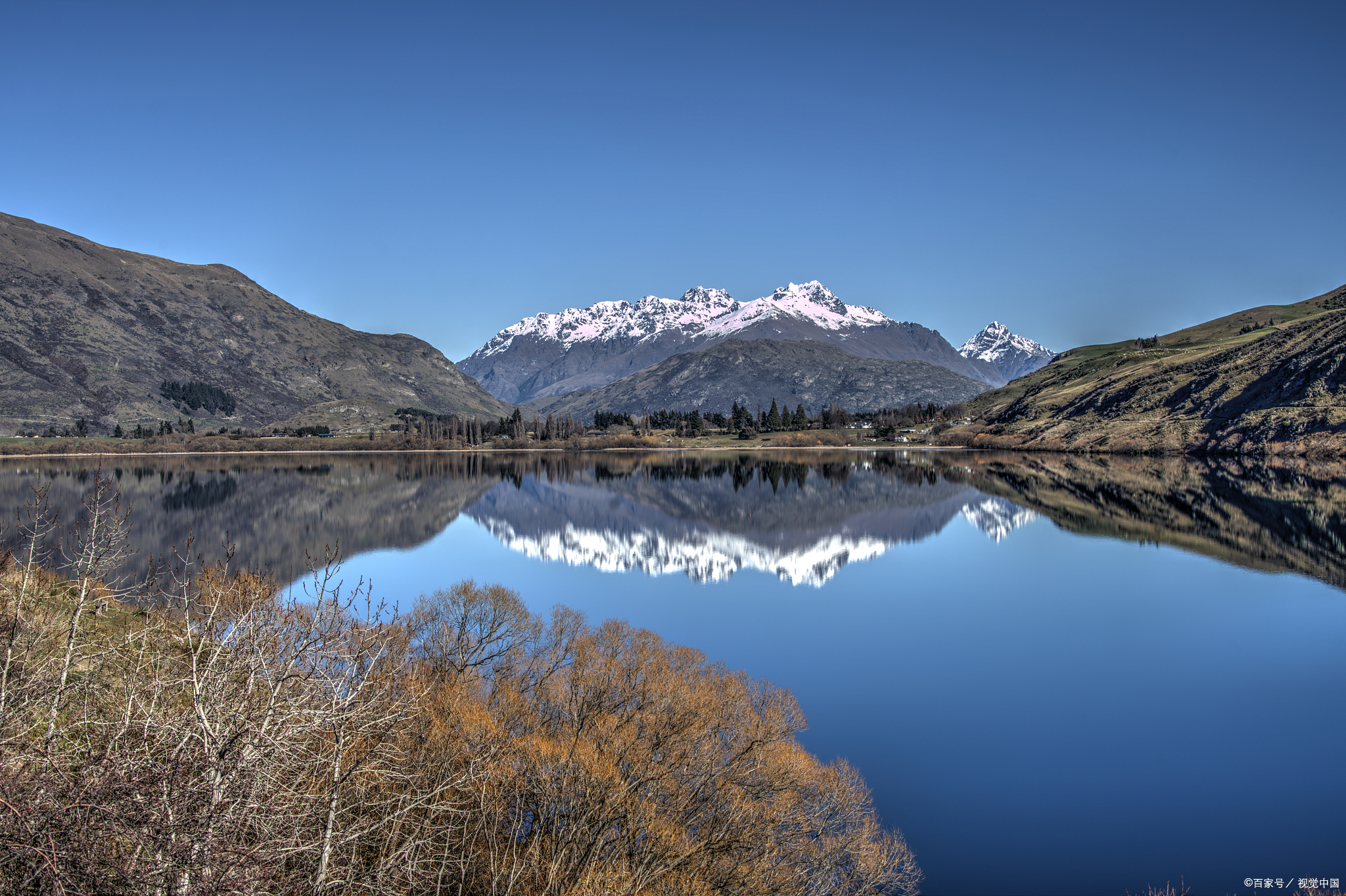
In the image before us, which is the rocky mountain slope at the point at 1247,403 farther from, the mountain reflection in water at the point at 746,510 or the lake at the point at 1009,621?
the lake at the point at 1009,621

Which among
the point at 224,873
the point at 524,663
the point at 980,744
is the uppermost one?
the point at 224,873

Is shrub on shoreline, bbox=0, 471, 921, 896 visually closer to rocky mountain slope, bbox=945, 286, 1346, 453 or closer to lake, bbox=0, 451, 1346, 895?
lake, bbox=0, 451, 1346, 895

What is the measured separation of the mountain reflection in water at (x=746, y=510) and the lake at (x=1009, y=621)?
73 centimetres

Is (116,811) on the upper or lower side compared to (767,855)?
upper

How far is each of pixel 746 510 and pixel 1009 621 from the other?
57.5m

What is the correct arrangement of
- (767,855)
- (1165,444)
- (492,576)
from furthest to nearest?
(1165,444) → (492,576) → (767,855)

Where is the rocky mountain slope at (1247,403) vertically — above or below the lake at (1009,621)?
above

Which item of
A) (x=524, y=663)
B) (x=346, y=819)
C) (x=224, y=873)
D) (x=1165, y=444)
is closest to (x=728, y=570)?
(x=524, y=663)

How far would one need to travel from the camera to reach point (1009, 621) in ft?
131

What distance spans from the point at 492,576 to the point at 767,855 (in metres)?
42.1

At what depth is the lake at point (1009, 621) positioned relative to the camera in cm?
1938

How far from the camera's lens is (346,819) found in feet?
44.8

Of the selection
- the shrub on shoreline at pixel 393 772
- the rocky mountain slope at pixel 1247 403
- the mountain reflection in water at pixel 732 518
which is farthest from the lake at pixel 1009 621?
the rocky mountain slope at pixel 1247 403

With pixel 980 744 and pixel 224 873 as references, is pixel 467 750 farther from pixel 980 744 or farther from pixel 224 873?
pixel 980 744
